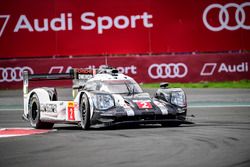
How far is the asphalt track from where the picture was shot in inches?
331

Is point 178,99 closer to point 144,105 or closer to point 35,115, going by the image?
point 144,105

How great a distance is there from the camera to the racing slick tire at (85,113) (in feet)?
43.9

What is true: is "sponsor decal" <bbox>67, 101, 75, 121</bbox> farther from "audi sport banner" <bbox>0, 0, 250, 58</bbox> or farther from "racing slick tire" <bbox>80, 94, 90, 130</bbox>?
"audi sport banner" <bbox>0, 0, 250, 58</bbox>

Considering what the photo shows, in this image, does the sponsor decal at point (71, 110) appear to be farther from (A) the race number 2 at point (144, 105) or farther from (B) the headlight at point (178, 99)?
(B) the headlight at point (178, 99)

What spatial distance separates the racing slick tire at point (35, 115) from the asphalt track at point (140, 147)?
45cm

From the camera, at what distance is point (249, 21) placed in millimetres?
25562

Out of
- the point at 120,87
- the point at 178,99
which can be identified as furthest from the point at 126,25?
the point at 178,99

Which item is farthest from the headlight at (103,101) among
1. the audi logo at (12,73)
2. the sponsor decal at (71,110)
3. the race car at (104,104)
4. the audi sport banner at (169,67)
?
the audi logo at (12,73)

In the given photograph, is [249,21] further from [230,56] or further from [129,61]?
[129,61]

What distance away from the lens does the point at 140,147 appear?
9836mm

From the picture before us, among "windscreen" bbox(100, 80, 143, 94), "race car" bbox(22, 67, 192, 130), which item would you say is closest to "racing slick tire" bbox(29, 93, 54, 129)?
"race car" bbox(22, 67, 192, 130)

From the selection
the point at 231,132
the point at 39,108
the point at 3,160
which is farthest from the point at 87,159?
the point at 39,108

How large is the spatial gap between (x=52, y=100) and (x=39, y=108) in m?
0.35

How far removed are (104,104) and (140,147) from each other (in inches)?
139
